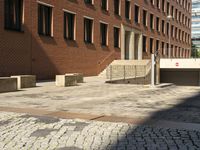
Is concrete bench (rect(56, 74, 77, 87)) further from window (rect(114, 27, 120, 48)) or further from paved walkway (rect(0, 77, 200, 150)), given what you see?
window (rect(114, 27, 120, 48))

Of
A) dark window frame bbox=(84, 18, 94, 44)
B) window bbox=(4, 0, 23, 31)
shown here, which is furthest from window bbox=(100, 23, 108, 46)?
window bbox=(4, 0, 23, 31)

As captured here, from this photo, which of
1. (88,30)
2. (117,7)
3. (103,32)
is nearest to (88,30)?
(88,30)

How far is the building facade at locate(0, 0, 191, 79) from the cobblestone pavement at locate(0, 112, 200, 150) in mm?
14157

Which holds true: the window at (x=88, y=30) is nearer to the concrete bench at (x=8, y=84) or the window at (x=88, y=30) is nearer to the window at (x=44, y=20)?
the window at (x=44, y=20)

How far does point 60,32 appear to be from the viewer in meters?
27.0

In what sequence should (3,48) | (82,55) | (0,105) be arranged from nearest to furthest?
(0,105) < (3,48) < (82,55)

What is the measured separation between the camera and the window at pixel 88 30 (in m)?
31.2

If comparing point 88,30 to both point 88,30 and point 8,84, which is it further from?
point 8,84

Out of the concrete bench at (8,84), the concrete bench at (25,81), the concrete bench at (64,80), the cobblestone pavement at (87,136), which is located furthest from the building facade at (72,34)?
the cobblestone pavement at (87,136)

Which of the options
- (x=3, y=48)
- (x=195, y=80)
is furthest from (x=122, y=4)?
(x=3, y=48)

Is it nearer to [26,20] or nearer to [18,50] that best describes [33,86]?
[18,50]

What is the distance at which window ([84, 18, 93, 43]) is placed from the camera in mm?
31250

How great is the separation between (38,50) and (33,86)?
5.66m

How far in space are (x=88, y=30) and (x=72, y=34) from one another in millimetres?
3014
